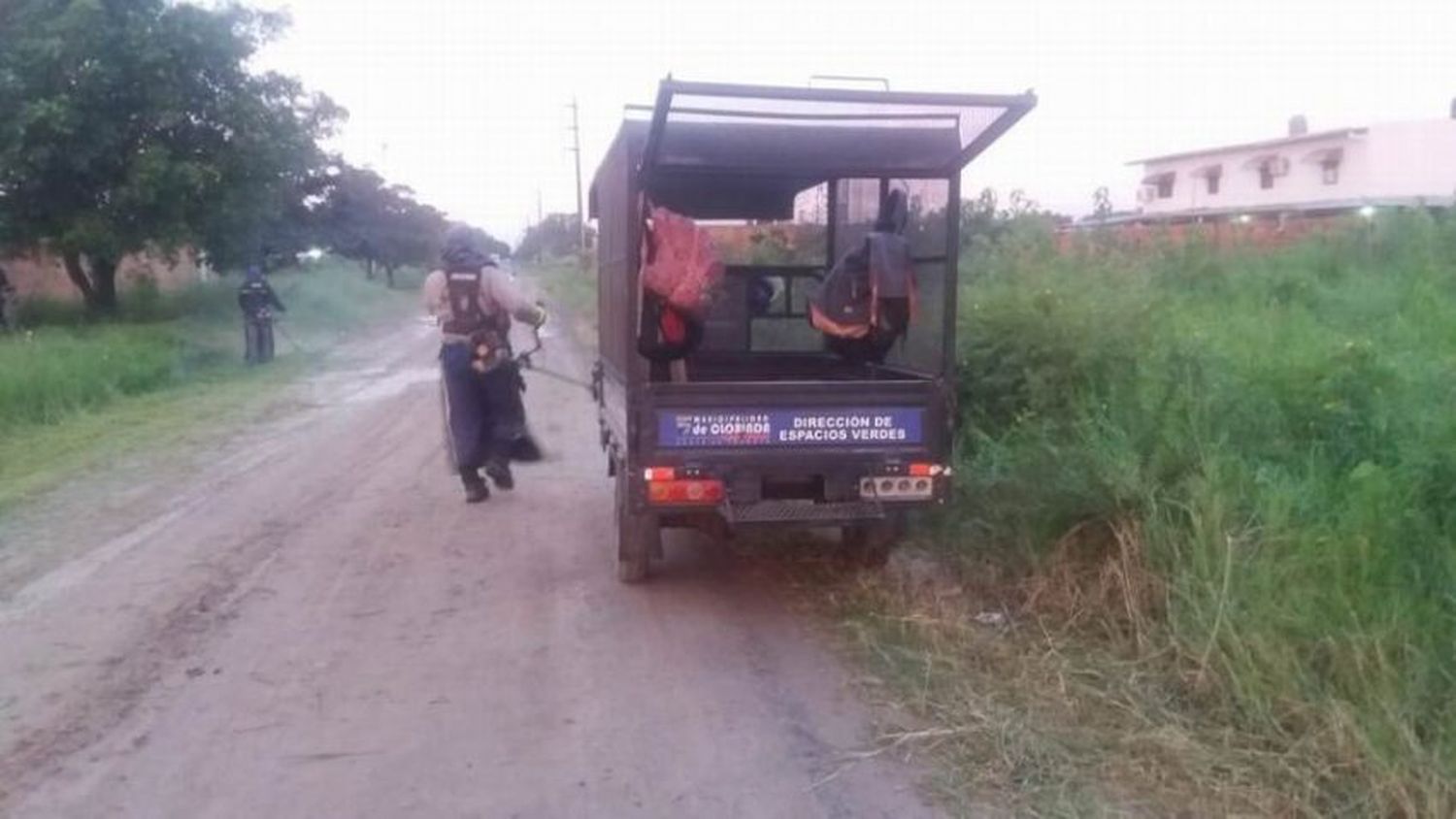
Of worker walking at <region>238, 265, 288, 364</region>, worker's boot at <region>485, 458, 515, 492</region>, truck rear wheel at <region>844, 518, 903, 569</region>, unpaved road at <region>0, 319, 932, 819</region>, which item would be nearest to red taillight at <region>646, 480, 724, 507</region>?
unpaved road at <region>0, 319, 932, 819</region>

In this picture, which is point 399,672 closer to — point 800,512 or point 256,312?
point 800,512

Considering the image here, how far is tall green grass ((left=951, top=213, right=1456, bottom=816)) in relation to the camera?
485 centimetres

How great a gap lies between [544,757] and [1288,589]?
2800 millimetres

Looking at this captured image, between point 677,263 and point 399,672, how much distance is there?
2.54 metres

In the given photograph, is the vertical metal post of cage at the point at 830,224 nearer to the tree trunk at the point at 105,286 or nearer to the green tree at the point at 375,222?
the tree trunk at the point at 105,286

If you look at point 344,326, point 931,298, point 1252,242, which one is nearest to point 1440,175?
point 1252,242

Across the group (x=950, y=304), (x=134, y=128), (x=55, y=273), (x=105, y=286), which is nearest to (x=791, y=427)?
(x=950, y=304)

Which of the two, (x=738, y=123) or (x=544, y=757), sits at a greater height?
(x=738, y=123)

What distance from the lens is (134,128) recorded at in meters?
24.1

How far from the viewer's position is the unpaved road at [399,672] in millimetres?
4988

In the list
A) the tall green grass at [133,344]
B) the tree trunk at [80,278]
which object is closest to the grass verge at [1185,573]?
the tall green grass at [133,344]

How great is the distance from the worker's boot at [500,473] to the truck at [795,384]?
74.9 inches

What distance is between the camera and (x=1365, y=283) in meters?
13.1

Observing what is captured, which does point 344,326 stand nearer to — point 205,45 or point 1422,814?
point 205,45
